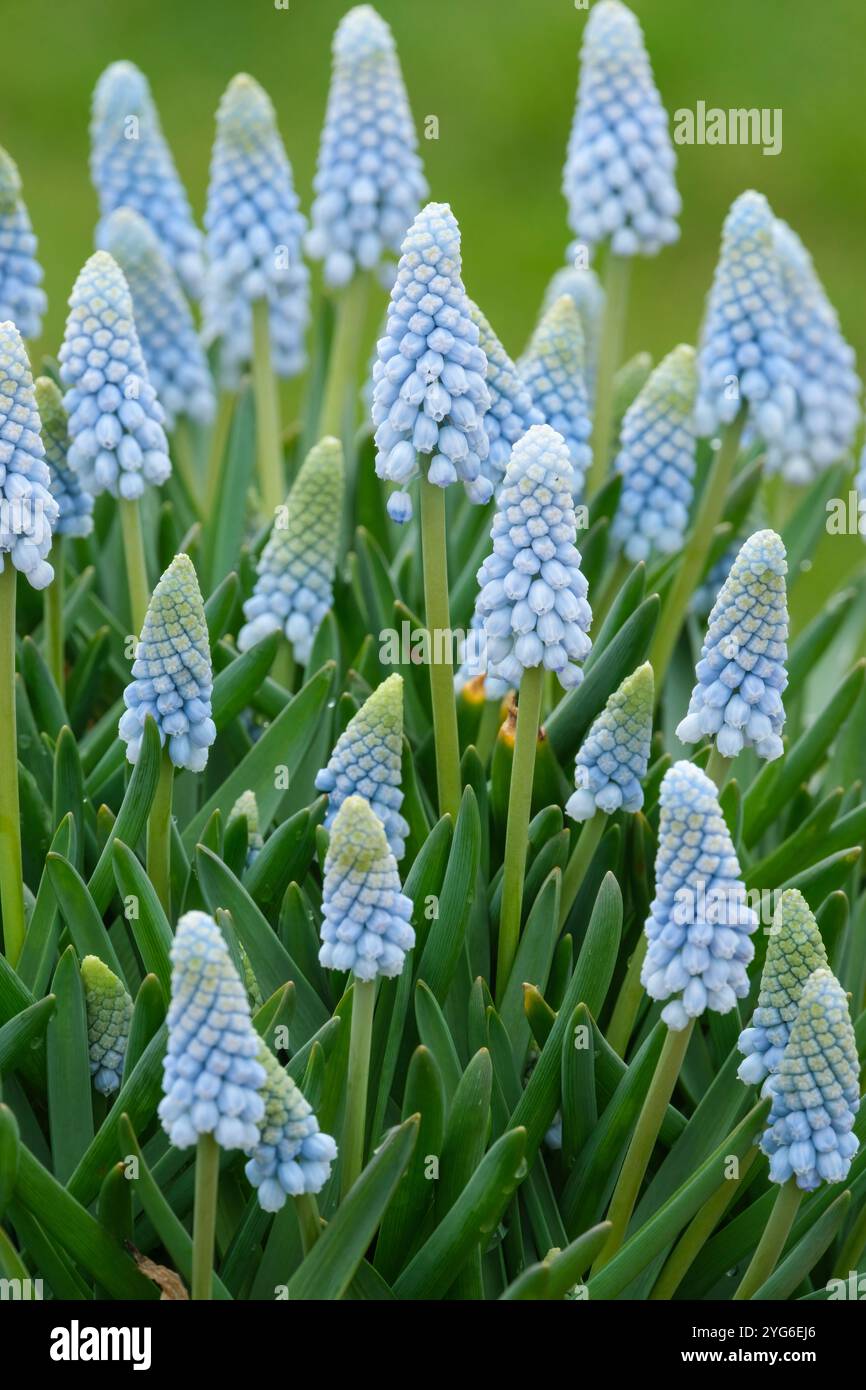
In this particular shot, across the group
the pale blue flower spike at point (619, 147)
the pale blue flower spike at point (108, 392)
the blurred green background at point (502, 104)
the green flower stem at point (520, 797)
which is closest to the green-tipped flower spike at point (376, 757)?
the green flower stem at point (520, 797)

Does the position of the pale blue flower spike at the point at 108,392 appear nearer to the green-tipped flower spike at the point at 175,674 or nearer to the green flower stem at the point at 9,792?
the green flower stem at the point at 9,792

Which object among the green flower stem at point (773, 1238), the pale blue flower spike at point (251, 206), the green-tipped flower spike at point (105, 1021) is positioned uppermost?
the pale blue flower spike at point (251, 206)

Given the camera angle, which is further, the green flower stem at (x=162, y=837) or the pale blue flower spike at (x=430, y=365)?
the green flower stem at (x=162, y=837)

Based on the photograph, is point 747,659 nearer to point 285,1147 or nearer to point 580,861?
point 580,861

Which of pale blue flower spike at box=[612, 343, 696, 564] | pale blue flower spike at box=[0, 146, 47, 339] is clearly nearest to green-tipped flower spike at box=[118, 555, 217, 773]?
pale blue flower spike at box=[0, 146, 47, 339]

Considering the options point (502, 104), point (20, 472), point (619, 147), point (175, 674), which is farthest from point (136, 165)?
point (502, 104)

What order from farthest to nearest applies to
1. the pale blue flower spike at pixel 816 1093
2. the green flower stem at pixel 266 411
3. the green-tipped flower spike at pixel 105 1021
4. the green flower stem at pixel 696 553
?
the green flower stem at pixel 266 411 < the green flower stem at pixel 696 553 < the green-tipped flower spike at pixel 105 1021 < the pale blue flower spike at pixel 816 1093
